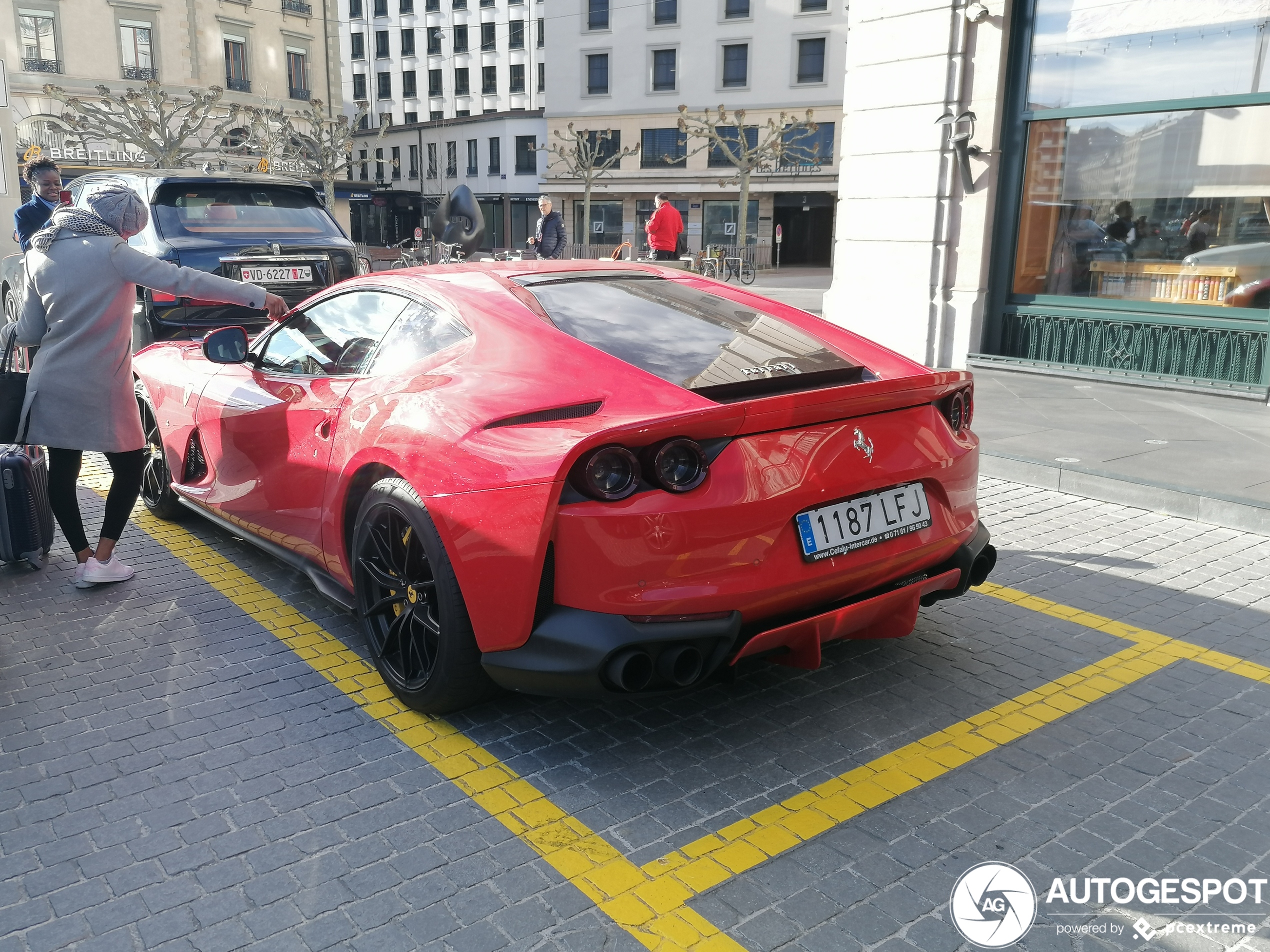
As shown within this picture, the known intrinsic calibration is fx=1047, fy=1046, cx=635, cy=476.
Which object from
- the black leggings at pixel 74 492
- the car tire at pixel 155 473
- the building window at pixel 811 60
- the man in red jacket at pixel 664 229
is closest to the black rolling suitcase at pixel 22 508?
the black leggings at pixel 74 492

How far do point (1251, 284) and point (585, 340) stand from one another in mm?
8647

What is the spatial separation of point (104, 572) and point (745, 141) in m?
41.1

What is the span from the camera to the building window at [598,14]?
169 ft

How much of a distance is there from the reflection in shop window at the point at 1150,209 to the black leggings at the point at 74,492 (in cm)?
922

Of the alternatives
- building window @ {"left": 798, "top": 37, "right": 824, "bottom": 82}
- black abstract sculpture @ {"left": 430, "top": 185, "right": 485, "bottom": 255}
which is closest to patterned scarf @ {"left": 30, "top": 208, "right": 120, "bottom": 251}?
black abstract sculpture @ {"left": 430, "top": 185, "right": 485, "bottom": 255}

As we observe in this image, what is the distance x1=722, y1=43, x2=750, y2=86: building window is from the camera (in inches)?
1898

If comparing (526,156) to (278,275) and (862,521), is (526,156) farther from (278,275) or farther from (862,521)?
(862,521)

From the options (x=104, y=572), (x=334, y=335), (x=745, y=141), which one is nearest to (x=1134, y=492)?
(x=334, y=335)

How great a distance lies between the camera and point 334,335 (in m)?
4.18

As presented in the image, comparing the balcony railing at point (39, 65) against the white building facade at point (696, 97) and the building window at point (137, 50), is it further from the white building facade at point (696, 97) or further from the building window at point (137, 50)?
the white building facade at point (696, 97)

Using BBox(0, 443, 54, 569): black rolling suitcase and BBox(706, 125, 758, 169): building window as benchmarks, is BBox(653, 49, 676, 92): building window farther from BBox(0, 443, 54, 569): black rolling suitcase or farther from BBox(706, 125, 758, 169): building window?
BBox(0, 443, 54, 569): black rolling suitcase

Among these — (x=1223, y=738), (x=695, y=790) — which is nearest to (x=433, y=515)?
(x=695, y=790)

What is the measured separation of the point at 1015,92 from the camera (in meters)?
10.8

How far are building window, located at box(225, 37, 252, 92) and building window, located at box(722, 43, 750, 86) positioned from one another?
851 inches
